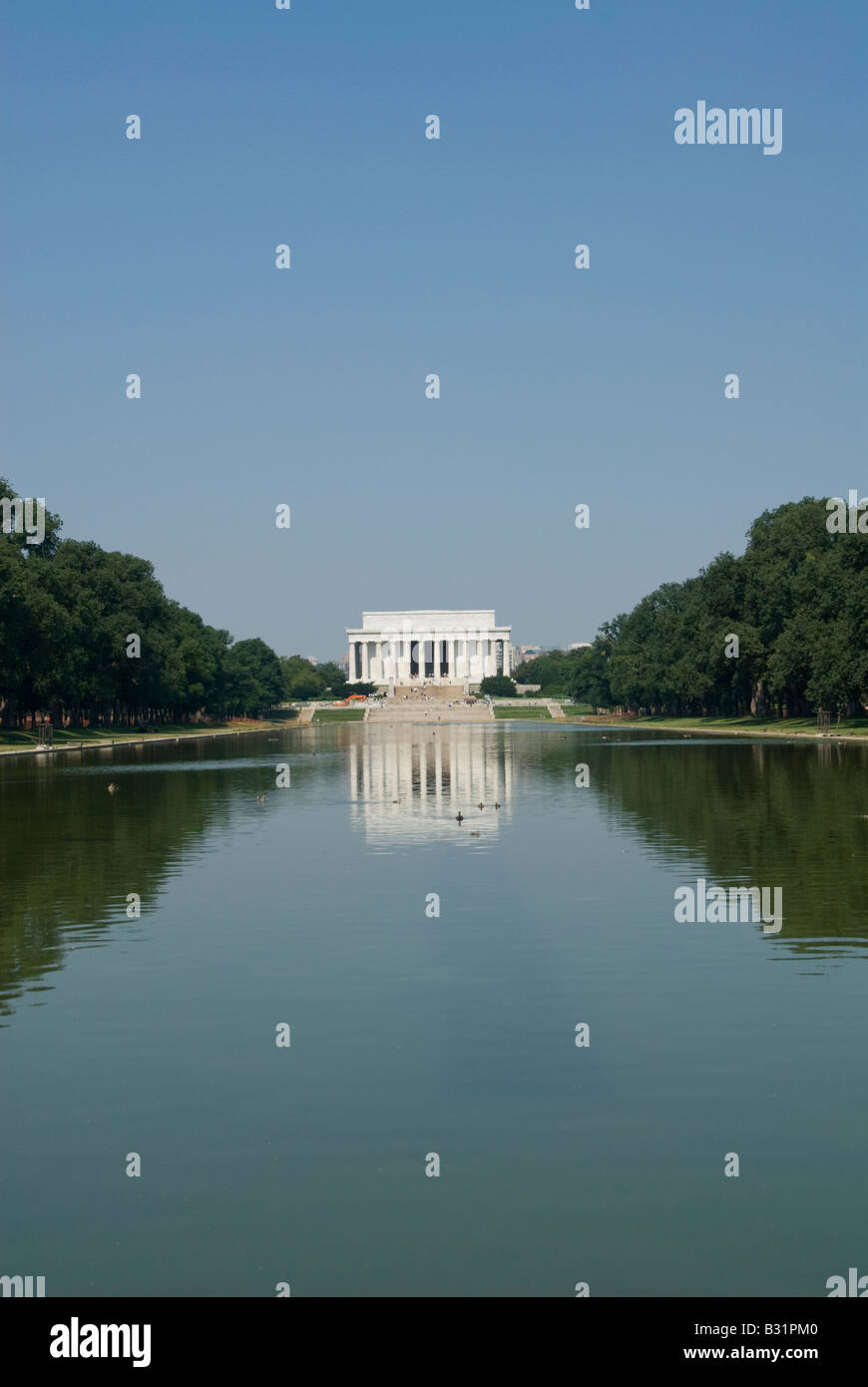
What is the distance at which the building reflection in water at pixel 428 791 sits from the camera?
1538 inches

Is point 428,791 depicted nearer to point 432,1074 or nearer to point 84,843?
point 84,843

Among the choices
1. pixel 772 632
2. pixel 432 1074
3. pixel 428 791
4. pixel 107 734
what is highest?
pixel 772 632

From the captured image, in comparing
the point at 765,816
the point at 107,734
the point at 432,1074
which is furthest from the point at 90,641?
the point at 432,1074

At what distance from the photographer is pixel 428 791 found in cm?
5447

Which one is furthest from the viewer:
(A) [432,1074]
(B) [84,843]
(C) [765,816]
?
(C) [765,816]

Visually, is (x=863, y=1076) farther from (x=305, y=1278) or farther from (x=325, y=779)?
(x=325, y=779)

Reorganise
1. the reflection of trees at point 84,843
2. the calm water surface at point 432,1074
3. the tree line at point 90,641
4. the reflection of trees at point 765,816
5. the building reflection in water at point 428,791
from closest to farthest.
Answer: the calm water surface at point 432,1074 < the reflection of trees at point 84,843 < the reflection of trees at point 765,816 < the building reflection in water at point 428,791 < the tree line at point 90,641

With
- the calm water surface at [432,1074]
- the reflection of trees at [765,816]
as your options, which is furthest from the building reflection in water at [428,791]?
the calm water surface at [432,1074]

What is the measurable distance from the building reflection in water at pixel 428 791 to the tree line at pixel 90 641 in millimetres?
23760

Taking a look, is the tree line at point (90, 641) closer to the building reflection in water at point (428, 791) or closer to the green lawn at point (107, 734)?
the green lawn at point (107, 734)

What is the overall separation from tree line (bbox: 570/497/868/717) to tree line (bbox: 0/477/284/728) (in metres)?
47.4

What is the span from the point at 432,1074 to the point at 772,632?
107 meters

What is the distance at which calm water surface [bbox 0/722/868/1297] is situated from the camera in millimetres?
10188

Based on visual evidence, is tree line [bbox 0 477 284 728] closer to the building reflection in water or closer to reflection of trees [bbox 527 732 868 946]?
the building reflection in water
